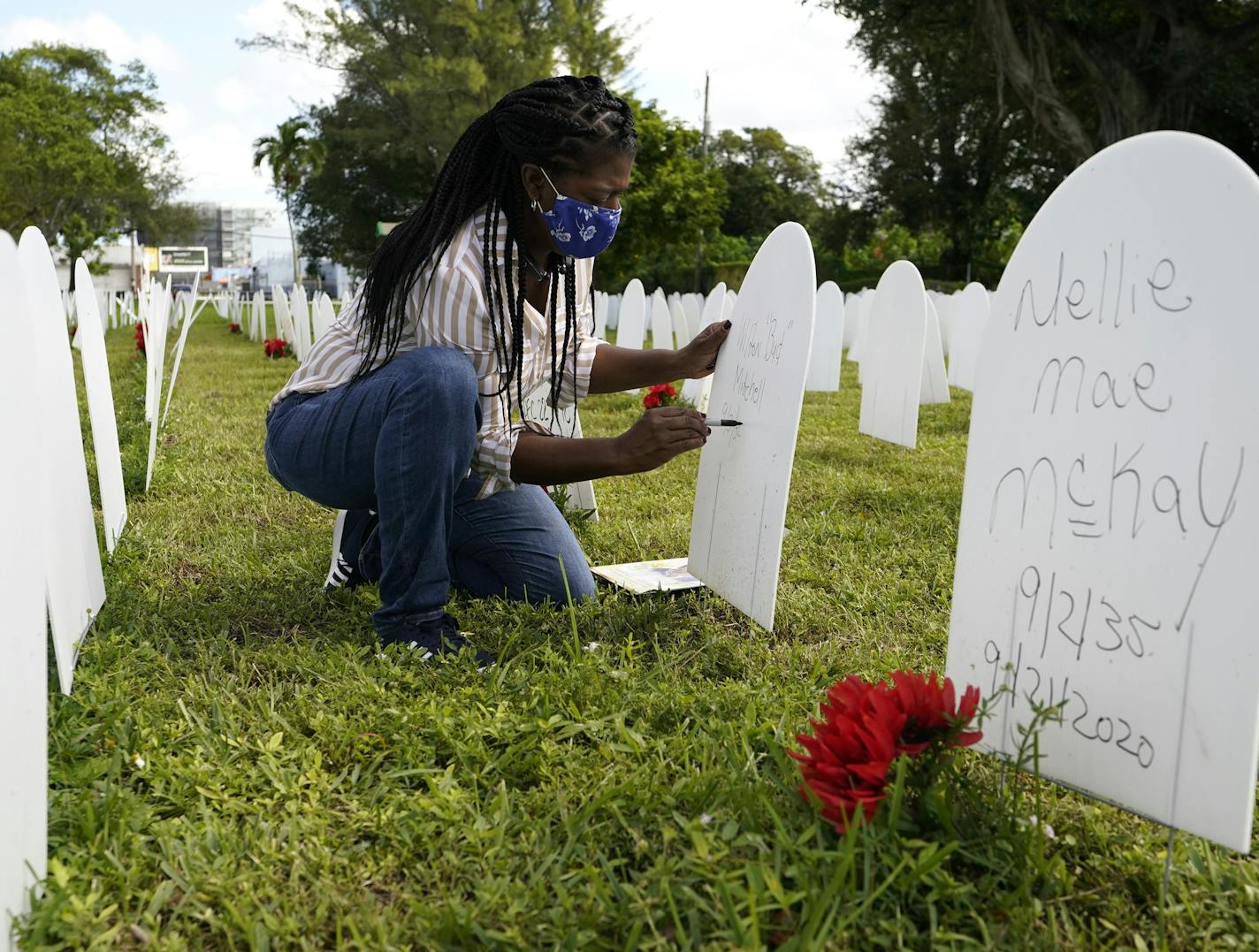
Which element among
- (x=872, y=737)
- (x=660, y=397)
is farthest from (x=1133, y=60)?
(x=872, y=737)

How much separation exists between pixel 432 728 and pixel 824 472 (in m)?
3.14

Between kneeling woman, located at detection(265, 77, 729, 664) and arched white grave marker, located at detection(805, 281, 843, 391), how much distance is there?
4777 millimetres

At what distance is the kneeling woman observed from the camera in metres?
2.31

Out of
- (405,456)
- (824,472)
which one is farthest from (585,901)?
(824,472)

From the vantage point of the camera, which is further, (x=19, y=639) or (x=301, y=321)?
(x=301, y=321)

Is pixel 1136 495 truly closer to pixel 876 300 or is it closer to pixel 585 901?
pixel 585 901

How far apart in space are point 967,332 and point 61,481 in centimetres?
661

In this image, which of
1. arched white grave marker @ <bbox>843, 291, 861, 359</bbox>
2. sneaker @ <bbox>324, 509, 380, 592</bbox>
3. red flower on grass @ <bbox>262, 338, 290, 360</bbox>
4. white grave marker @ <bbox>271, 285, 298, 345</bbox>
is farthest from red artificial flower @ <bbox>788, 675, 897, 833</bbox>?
arched white grave marker @ <bbox>843, 291, 861, 359</bbox>

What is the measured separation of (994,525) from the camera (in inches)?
65.0

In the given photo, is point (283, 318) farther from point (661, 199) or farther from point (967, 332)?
point (661, 199)

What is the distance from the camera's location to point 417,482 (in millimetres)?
2311

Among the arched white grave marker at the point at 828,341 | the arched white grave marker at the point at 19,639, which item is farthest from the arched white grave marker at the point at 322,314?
the arched white grave marker at the point at 19,639

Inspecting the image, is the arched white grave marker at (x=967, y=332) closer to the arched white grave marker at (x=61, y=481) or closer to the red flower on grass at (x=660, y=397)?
Result: the red flower on grass at (x=660, y=397)

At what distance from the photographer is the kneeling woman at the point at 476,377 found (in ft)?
7.57
